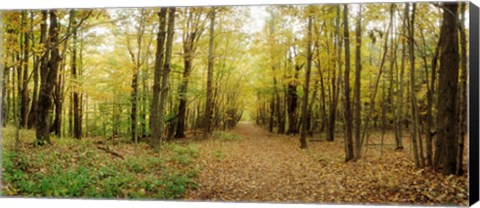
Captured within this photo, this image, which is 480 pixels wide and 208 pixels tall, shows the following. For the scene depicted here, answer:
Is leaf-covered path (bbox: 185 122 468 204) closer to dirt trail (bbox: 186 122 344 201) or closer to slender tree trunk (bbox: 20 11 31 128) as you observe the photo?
dirt trail (bbox: 186 122 344 201)

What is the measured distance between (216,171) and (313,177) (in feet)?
4.57

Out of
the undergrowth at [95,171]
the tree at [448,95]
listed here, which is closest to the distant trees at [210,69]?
the tree at [448,95]

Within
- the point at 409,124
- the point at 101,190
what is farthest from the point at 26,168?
the point at 409,124

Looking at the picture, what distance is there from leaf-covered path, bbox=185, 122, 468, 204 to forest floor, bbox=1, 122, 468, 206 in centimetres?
1

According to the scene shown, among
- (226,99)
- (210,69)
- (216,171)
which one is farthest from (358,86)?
(216,171)

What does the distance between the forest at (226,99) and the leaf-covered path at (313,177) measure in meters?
0.02

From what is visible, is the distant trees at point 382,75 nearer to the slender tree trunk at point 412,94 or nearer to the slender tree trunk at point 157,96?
the slender tree trunk at point 412,94

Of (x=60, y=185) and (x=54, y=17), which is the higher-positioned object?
(x=54, y=17)

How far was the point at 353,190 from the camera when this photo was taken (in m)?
5.96

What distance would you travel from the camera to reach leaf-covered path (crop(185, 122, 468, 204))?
5.75 m

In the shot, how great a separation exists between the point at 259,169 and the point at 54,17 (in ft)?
12.8

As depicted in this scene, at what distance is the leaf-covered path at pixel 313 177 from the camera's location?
18.9ft

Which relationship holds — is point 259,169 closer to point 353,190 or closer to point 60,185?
point 353,190

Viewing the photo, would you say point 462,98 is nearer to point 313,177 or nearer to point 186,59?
point 313,177
